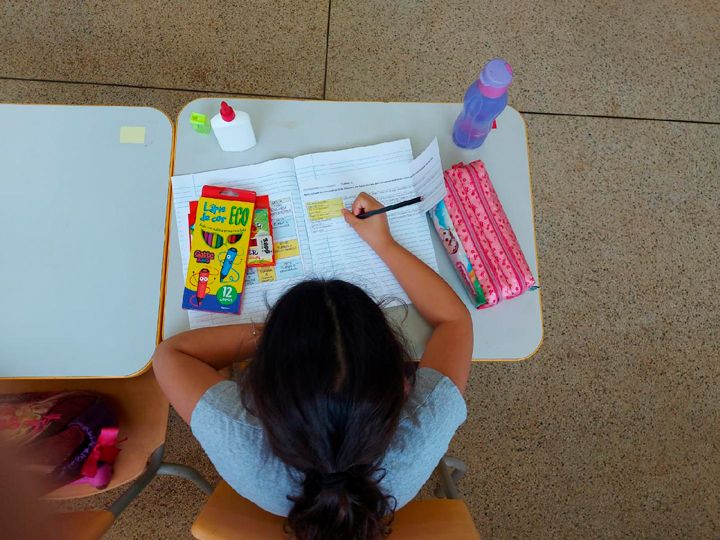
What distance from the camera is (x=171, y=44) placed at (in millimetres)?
1521

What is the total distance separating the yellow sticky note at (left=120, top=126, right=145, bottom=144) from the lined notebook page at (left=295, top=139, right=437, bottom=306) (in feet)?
0.92

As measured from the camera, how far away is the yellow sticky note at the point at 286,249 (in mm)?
805

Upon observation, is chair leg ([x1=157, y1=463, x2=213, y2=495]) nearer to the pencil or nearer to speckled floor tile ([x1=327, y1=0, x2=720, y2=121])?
the pencil

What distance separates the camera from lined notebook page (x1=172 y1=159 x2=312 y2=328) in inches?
30.9

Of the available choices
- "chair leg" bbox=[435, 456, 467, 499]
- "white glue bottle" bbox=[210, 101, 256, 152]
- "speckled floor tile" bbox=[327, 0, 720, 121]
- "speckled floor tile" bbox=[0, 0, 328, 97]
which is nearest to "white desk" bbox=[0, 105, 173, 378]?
"white glue bottle" bbox=[210, 101, 256, 152]

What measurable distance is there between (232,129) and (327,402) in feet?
1.61

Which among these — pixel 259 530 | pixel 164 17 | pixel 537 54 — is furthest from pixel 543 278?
pixel 164 17

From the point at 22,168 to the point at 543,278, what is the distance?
127 cm

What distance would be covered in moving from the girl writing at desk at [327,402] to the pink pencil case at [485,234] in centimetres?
7

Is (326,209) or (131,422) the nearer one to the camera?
(326,209)

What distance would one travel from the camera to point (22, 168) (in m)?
0.83

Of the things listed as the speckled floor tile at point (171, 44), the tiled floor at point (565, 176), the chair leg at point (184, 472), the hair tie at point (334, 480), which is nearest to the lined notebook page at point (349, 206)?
the hair tie at point (334, 480)

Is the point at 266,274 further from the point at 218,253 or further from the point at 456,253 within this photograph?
the point at 456,253

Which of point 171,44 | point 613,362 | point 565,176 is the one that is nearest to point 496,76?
point 565,176
